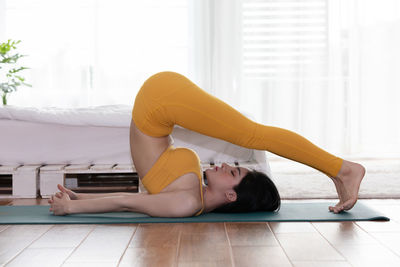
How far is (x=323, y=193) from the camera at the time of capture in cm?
289

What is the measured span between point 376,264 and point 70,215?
4.21 feet

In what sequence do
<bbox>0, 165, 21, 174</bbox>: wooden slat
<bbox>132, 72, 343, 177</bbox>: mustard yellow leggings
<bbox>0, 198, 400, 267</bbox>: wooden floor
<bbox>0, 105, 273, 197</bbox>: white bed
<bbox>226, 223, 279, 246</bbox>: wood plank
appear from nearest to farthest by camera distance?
<bbox>0, 198, 400, 267</bbox>: wooden floor → <bbox>226, 223, 279, 246</bbox>: wood plank → <bbox>132, 72, 343, 177</bbox>: mustard yellow leggings → <bbox>0, 165, 21, 174</bbox>: wooden slat → <bbox>0, 105, 273, 197</bbox>: white bed

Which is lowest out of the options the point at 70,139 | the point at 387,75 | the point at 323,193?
the point at 323,193

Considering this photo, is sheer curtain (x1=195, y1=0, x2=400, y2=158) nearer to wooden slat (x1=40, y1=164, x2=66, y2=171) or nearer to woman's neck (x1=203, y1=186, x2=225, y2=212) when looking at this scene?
wooden slat (x1=40, y1=164, x2=66, y2=171)

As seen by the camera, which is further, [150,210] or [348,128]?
[348,128]

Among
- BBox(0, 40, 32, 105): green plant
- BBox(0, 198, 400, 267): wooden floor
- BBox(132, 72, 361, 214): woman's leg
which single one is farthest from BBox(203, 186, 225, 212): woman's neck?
BBox(0, 40, 32, 105): green plant

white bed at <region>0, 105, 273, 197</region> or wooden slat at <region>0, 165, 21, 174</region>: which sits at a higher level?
white bed at <region>0, 105, 273, 197</region>

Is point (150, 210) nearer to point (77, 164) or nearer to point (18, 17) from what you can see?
point (77, 164)

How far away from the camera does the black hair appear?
209cm

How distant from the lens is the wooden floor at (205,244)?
151cm

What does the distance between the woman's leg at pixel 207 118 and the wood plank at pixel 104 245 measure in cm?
43

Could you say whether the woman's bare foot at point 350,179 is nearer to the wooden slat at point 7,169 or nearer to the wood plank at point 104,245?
the wood plank at point 104,245

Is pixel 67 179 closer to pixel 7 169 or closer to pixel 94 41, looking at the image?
pixel 7 169

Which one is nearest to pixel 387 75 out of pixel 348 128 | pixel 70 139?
pixel 348 128
